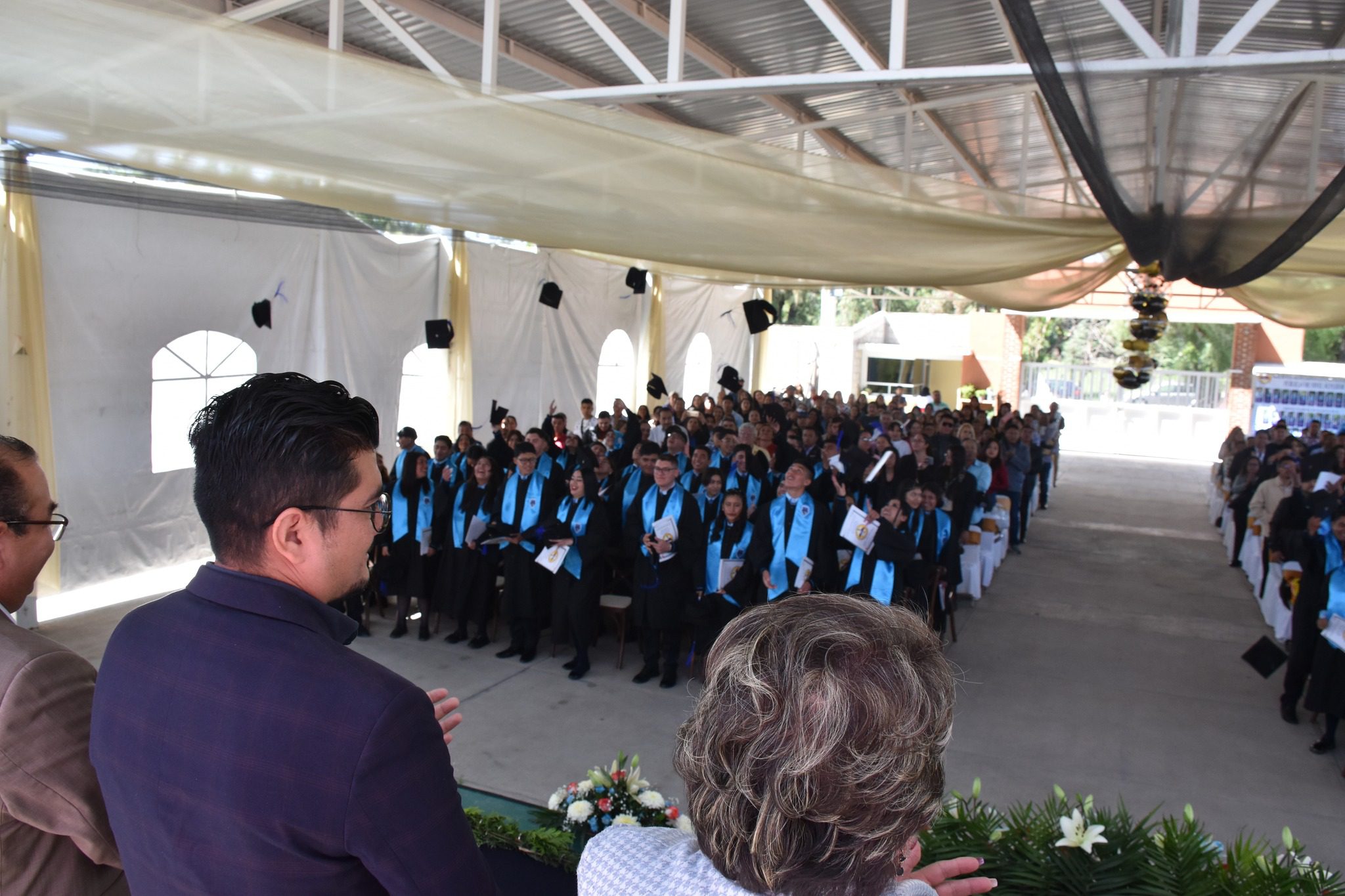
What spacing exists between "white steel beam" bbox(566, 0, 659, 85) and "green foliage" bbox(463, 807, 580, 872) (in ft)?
12.3

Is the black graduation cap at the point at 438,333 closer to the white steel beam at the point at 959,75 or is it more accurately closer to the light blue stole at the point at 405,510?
the light blue stole at the point at 405,510

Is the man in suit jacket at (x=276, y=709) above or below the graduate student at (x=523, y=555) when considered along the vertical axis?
above

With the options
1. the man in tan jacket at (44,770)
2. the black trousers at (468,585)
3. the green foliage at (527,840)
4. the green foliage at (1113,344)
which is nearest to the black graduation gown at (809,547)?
the black trousers at (468,585)

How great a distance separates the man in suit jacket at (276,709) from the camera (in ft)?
3.57

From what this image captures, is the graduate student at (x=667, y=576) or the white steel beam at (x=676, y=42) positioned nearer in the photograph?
the white steel beam at (x=676, y=42)

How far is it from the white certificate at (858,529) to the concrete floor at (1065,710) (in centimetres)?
135

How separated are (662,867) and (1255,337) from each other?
1055 inches

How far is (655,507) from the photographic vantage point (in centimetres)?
723

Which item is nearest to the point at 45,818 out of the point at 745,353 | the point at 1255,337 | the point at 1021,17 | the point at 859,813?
the point at 859,813

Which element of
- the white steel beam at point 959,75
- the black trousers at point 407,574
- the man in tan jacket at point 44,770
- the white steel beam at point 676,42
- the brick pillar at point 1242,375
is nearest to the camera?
the man in tan jacket at point 44,770

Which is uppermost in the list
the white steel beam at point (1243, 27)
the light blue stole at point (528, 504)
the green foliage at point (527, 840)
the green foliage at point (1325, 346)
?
the green foliage at point (1325, 346)

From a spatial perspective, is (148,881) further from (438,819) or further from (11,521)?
(11,521)

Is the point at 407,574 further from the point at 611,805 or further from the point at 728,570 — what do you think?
the point at 611,805

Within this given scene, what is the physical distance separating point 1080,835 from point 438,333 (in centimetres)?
1012
